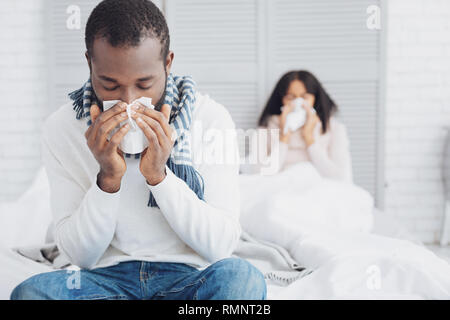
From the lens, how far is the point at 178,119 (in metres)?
0.73

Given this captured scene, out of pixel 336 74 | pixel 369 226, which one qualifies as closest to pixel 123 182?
pixel 369 226

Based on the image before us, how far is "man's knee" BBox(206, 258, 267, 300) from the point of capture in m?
0.60

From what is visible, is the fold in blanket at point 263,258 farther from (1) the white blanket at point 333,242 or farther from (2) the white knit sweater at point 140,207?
(2) the white knit sweater at point 140,207

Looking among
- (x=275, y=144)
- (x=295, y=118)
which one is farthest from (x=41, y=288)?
(x=295, y=118)

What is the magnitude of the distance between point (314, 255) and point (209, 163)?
379 mm

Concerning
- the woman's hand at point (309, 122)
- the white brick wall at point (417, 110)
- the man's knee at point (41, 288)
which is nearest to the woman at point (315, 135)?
the woman's hand at point (309, 122)

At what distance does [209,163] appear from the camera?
2.54ft

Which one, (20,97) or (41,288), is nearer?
(41,288)

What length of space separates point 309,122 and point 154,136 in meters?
1.06

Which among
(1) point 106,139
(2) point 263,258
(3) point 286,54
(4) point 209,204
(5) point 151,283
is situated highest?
(3) point 286,54

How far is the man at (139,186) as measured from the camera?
632 mm

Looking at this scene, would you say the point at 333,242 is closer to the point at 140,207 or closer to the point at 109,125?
the point at 140,207

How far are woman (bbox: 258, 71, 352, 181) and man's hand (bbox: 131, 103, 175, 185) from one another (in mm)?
874

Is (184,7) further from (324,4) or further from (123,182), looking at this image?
(324,4)
